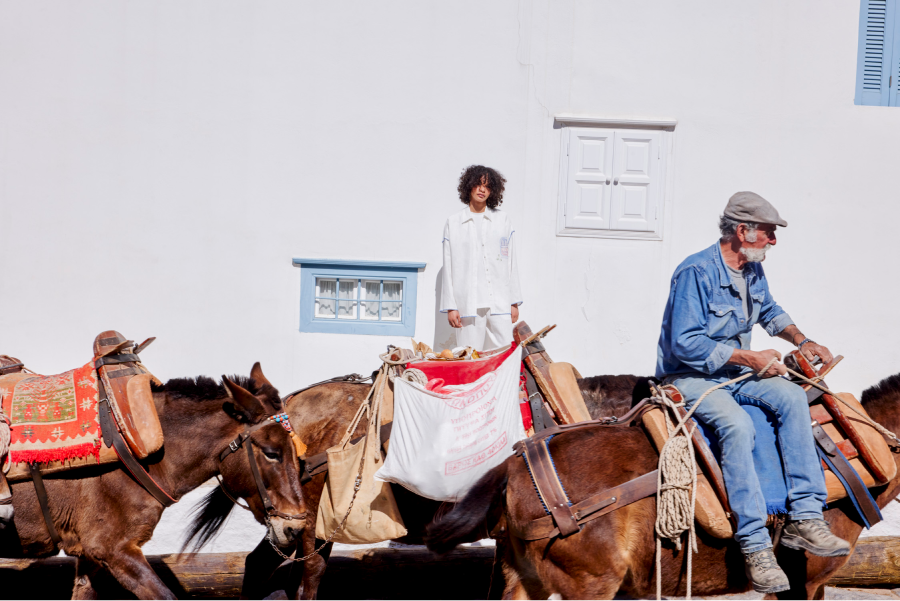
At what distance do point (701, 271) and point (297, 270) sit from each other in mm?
4274

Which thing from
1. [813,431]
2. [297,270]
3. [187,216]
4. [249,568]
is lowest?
[249,568]

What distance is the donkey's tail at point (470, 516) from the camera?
276 centimetres

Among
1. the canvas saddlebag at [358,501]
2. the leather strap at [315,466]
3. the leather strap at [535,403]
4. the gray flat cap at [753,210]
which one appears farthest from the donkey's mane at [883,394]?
the leather strap at [315,466]

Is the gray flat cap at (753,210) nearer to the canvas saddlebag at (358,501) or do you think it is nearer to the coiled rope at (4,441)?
the canvas saddlebag at (358,501)

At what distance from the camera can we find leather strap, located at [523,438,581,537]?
8.73ft

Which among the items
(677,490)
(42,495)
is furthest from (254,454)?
(677,490)

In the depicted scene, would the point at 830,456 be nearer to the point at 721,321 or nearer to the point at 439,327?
the point at 721,321

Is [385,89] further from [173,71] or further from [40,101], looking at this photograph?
[40,101]

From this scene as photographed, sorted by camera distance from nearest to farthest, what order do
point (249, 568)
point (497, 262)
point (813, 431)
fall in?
1. point (813, 431)
2. point (249, 568)
3. point (497, 262)

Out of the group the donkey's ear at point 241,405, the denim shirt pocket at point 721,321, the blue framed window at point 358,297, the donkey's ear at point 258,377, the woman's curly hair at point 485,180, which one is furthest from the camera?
the blue framed window at point 358,297

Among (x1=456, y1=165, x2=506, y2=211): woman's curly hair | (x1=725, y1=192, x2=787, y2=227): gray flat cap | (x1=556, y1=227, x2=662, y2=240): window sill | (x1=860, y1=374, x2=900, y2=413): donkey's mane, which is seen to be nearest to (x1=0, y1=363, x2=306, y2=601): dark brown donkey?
(x1=725, y1=192, x2=787, y2=227): gray flat cap

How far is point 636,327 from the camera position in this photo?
20.9 ft

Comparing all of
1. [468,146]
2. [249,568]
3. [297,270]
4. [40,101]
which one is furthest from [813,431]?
[40,101]

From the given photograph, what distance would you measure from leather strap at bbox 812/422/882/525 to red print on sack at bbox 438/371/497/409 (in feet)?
4.33
